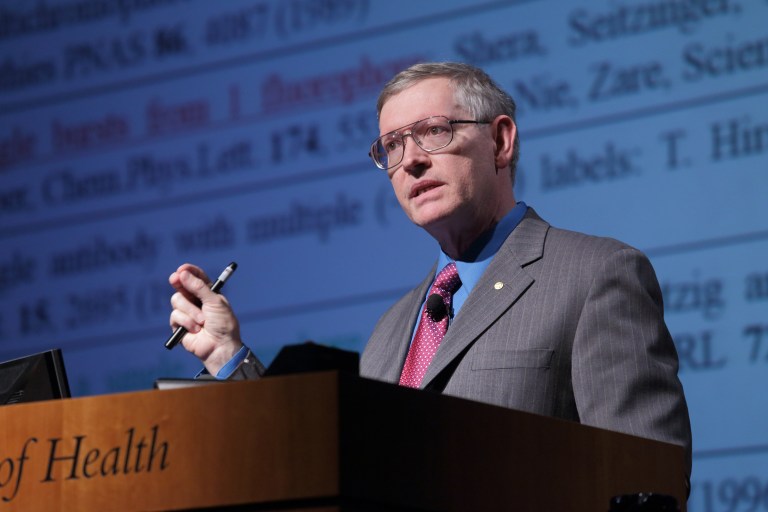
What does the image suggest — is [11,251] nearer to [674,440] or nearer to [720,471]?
[720,471]

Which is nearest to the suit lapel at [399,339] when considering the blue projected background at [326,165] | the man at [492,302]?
the man at [492,302]

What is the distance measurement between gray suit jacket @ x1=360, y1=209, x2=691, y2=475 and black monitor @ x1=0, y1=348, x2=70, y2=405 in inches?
26.7

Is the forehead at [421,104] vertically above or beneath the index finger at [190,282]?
above

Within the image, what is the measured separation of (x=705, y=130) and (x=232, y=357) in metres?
1.61

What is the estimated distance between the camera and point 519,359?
2107 mm

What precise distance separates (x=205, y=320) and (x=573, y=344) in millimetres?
661

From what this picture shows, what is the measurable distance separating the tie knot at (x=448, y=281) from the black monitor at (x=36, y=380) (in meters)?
0.94

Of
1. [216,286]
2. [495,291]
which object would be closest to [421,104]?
[495,291]

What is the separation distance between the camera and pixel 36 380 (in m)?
1.72

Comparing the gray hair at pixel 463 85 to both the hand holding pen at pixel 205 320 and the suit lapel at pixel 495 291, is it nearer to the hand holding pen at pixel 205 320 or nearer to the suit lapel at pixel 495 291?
the suit lapel at pixel 495 291

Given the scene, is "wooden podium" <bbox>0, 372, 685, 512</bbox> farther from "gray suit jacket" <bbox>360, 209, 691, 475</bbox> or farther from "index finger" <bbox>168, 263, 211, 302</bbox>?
"index finger" <bbox>168, 263, 211, 302</bbox>

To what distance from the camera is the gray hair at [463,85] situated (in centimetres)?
258

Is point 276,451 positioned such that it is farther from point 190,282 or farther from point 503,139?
point 503,139

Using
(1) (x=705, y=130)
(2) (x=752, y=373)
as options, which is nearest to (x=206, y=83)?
(1) (x=705, y=130)
